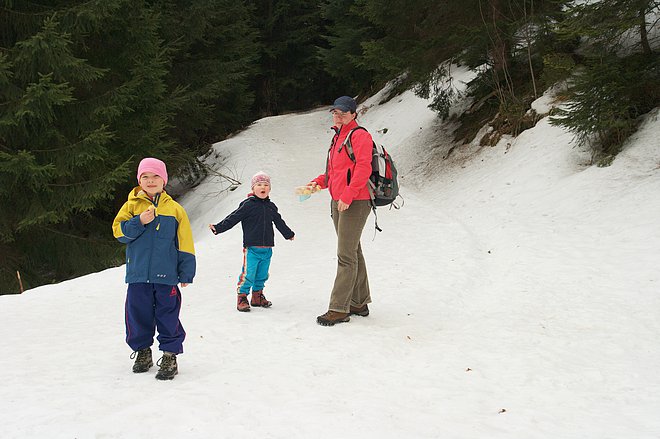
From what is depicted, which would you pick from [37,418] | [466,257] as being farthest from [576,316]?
[37,418]

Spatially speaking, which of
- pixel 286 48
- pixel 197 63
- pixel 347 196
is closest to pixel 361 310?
pixel 347 196

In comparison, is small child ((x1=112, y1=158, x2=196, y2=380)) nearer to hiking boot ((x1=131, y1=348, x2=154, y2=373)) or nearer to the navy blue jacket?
hiking boot ((x1=131, y1=348, x2=154, y2=373))

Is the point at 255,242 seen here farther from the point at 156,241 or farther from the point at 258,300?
the point at 156,241

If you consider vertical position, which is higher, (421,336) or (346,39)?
(346,39)

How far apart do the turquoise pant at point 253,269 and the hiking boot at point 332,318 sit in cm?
113

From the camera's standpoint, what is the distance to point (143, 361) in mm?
4133

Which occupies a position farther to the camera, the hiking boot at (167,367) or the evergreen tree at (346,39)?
the evergreen tree at (346,39)

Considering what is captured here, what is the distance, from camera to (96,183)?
35.6 ft

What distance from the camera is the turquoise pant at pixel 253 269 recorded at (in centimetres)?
622

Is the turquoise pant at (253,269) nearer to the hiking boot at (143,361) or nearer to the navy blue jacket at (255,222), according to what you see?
the navy blue jacket at (255,222)

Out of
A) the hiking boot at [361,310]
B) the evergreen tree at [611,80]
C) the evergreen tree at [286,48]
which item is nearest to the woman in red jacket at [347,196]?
the hiking boot at [361,310]

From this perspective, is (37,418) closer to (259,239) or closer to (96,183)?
(259,239)

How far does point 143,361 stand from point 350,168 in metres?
2.65

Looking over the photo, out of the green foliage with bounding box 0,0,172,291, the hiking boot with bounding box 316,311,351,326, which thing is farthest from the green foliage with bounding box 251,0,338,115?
the hiking boot with bounding box 316,311,351,326
